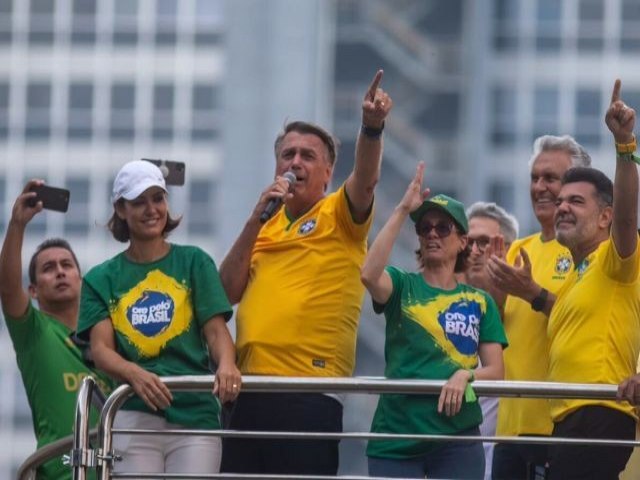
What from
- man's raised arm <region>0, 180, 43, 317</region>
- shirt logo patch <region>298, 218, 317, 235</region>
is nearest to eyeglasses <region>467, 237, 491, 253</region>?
shirt logo patch <region>298, 218, 317, 235</region>

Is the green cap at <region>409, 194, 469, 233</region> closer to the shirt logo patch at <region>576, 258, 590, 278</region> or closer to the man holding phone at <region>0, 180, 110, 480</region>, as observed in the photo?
the shirt logo patch at <region>576, 258, 590, 278</region>

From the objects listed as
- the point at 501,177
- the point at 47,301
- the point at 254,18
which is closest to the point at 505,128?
the point at 501,177

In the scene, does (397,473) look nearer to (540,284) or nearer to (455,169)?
(540,284)

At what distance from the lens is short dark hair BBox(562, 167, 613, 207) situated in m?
9.12

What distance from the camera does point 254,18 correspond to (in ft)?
180

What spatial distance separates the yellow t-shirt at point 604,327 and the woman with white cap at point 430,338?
314mm

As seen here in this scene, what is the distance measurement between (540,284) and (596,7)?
49.4m

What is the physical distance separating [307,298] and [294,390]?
58 cm

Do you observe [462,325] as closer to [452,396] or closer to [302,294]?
[452,396]

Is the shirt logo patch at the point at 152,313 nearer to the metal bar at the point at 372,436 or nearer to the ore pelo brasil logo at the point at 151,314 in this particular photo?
the ore pelo brasil logo at the point at 151,314

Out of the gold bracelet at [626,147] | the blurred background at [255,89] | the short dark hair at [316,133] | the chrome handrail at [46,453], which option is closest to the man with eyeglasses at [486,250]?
the short dark hair at [316,133]

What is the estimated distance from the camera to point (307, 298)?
916 centimetres

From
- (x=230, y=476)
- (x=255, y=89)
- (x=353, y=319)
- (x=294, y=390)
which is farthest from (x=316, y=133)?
(x=255, y=89)

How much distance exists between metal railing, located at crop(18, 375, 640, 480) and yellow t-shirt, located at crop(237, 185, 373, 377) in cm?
39
